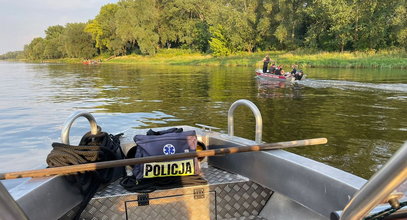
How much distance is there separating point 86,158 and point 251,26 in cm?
4977

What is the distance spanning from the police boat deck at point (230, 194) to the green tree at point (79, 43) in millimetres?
89929

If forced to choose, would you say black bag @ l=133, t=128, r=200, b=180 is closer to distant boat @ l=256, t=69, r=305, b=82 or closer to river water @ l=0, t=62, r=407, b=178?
river water @ l=0, t=62, r=407, b=178

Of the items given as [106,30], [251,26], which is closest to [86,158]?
[251,26]

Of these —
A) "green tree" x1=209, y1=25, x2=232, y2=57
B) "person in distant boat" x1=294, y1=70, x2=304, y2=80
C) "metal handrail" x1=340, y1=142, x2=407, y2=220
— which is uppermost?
"green tree" x1=209, y1=25, x2=232, y2=57

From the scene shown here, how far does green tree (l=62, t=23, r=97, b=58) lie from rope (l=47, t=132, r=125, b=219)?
89930 millimetres

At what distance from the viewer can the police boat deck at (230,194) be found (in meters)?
2.13

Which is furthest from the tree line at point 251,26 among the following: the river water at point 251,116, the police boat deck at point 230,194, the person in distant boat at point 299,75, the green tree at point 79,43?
the police boat deck at point 230,194

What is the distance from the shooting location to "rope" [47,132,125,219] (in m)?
2.55

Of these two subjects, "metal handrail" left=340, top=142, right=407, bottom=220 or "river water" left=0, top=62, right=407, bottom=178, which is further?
"river water" left=0, top=62, right=407, bottom=178

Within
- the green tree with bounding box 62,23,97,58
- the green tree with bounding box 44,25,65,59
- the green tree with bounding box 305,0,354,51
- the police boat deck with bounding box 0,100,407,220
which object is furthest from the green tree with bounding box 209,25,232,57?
the green tree with bounding box 44,25,65,59

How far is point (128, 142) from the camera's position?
3.33m

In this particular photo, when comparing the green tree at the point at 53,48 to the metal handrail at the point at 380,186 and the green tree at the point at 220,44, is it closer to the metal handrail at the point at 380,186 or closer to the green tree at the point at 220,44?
the green tree at the point at 220,44

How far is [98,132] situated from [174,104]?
1002 centimetres

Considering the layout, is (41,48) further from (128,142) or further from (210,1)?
(128,142)
